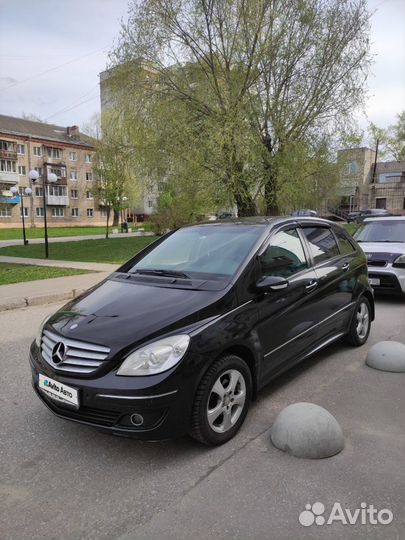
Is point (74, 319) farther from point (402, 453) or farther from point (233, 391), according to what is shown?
point (402, 453)

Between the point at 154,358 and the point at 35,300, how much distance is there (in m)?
6.53

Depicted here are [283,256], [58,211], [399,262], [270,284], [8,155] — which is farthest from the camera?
[58,211]

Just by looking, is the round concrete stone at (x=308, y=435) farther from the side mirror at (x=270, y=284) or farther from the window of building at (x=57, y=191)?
the window of building at (x=57, y=191)

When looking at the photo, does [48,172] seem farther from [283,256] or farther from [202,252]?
[283,256]

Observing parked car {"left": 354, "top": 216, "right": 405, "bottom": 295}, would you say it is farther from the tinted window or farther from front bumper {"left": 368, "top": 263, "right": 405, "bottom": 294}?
the tinted window

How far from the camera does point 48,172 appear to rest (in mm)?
51531

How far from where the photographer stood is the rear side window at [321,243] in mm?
4621

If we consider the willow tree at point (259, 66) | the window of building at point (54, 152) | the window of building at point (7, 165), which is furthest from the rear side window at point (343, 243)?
the window of building at point (54, 152)

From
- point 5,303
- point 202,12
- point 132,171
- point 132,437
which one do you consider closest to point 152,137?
point 132,171

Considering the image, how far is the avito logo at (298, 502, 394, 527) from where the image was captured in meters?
2.37

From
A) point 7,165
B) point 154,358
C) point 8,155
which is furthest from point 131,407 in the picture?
point 7,165

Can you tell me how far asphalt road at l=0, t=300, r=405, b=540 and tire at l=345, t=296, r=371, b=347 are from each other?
4.67ft

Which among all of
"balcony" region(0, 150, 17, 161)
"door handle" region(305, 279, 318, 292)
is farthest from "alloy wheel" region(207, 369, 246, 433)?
"balcony" region(0, 150, 17, 161)

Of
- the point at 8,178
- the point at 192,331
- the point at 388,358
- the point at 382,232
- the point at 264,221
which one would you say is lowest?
the point at 388,358
